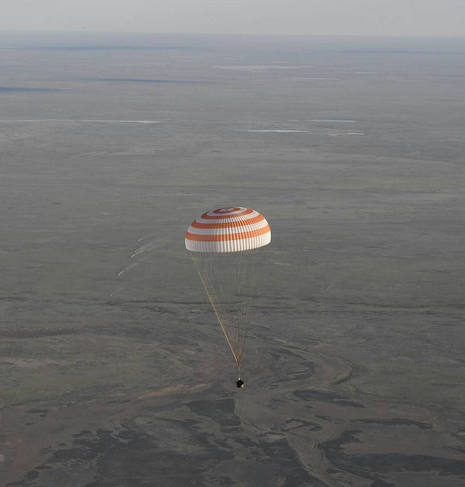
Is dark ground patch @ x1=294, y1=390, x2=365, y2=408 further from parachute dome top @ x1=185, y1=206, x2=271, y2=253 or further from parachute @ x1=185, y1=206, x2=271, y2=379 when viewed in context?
parachute dome top @ x1=185, y1=206, x2=271, y2=253

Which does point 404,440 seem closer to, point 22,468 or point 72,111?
point 22,468

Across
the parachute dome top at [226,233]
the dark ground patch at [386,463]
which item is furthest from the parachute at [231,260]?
the dark ground patch at [386,463]

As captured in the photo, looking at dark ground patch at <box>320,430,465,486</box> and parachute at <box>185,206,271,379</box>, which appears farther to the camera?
parachute at <box>185,206,271,379</box>

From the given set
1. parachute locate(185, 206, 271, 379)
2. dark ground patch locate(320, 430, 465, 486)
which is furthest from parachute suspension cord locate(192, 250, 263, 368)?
dark ground patch locate(320, 430, 465, 486)

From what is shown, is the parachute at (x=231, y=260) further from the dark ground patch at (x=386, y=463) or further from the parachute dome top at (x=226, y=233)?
the dark ground patch at (x=386, y=463)

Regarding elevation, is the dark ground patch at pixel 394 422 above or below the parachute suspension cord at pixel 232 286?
above

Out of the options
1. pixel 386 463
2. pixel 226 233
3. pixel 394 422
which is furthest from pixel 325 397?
pixel 226 233

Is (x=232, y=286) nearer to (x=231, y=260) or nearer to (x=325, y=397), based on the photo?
(x=231, y=260)

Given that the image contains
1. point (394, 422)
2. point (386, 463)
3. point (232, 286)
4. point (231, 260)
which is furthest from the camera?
point (231, 260)
